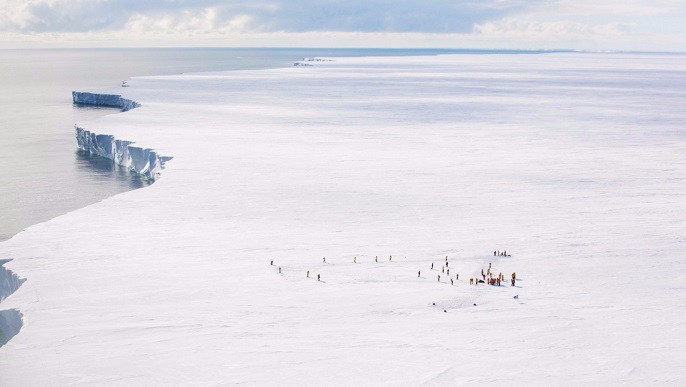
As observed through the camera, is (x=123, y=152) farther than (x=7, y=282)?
Yes

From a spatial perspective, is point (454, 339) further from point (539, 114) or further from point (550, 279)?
point (539, 114)

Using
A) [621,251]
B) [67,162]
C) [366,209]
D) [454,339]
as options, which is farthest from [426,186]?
[67,162]

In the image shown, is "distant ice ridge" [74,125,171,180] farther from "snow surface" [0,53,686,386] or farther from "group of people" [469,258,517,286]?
"group of people" [469,258,517,286]

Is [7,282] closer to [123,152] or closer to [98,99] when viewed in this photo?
[123,152]

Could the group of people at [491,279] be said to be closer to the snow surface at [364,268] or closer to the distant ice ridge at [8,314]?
the snow surface at [364,268]

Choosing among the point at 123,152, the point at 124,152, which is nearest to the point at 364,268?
the point at 124,152

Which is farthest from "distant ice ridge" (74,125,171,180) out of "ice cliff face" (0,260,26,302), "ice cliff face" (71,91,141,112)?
"ice cliff face" (71,91,141,112)
